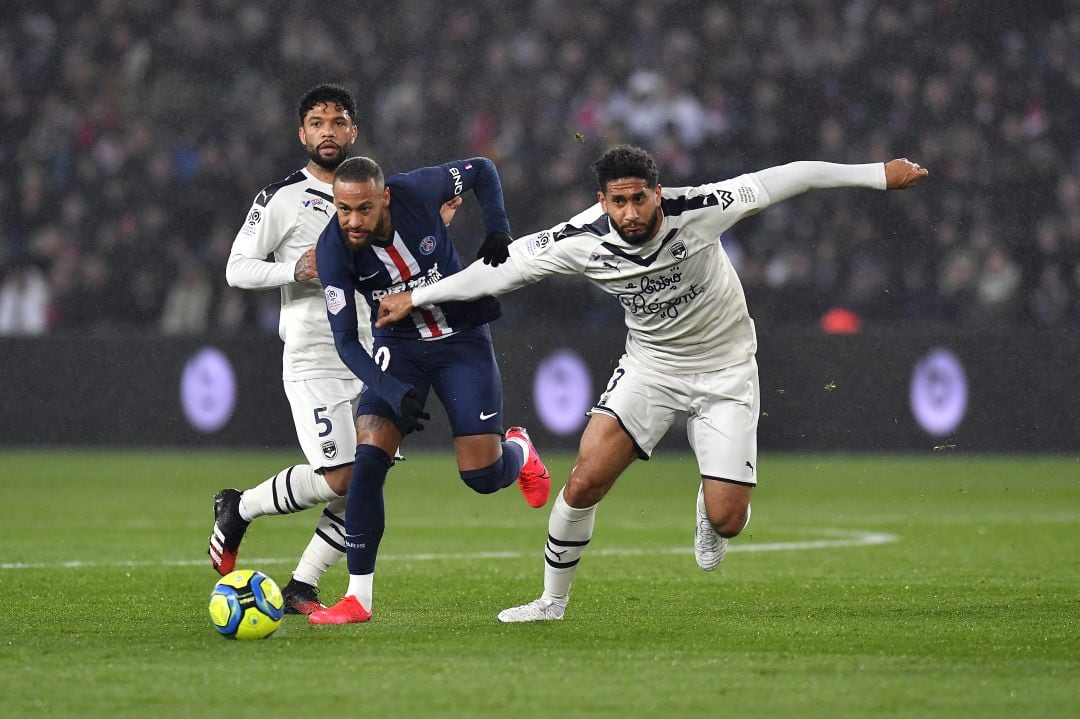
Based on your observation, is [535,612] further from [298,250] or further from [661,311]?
[298,250]

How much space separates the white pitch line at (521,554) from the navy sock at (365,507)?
2552 millimetres

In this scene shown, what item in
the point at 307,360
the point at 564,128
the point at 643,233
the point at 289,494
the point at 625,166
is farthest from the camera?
the point at 564,128

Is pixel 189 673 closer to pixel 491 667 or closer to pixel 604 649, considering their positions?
pixel 491 667

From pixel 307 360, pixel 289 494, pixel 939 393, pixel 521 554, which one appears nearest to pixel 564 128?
pixel 939 393

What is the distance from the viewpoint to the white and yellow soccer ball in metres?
6.05

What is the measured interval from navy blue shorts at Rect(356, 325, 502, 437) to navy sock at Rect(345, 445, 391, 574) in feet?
1.28

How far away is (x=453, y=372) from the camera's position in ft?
22.4

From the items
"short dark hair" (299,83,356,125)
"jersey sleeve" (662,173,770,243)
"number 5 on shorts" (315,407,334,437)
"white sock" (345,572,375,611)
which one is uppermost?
"short dark hair" (299,83,356,125)

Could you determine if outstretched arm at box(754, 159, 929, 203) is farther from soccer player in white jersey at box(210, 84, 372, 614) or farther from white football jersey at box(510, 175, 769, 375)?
soccer player in white jersey at box(210, 84, 372, 614)

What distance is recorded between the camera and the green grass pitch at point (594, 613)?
4863 millimetres

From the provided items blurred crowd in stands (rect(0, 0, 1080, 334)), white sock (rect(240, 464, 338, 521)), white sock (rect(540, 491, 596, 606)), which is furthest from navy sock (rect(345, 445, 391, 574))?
blurred crowd in stands (rect(0, 0, 1080, 334))

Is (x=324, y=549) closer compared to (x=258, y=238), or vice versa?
(x=324, y=549)

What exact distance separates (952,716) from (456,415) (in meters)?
2.84

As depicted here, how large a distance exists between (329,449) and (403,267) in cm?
87
